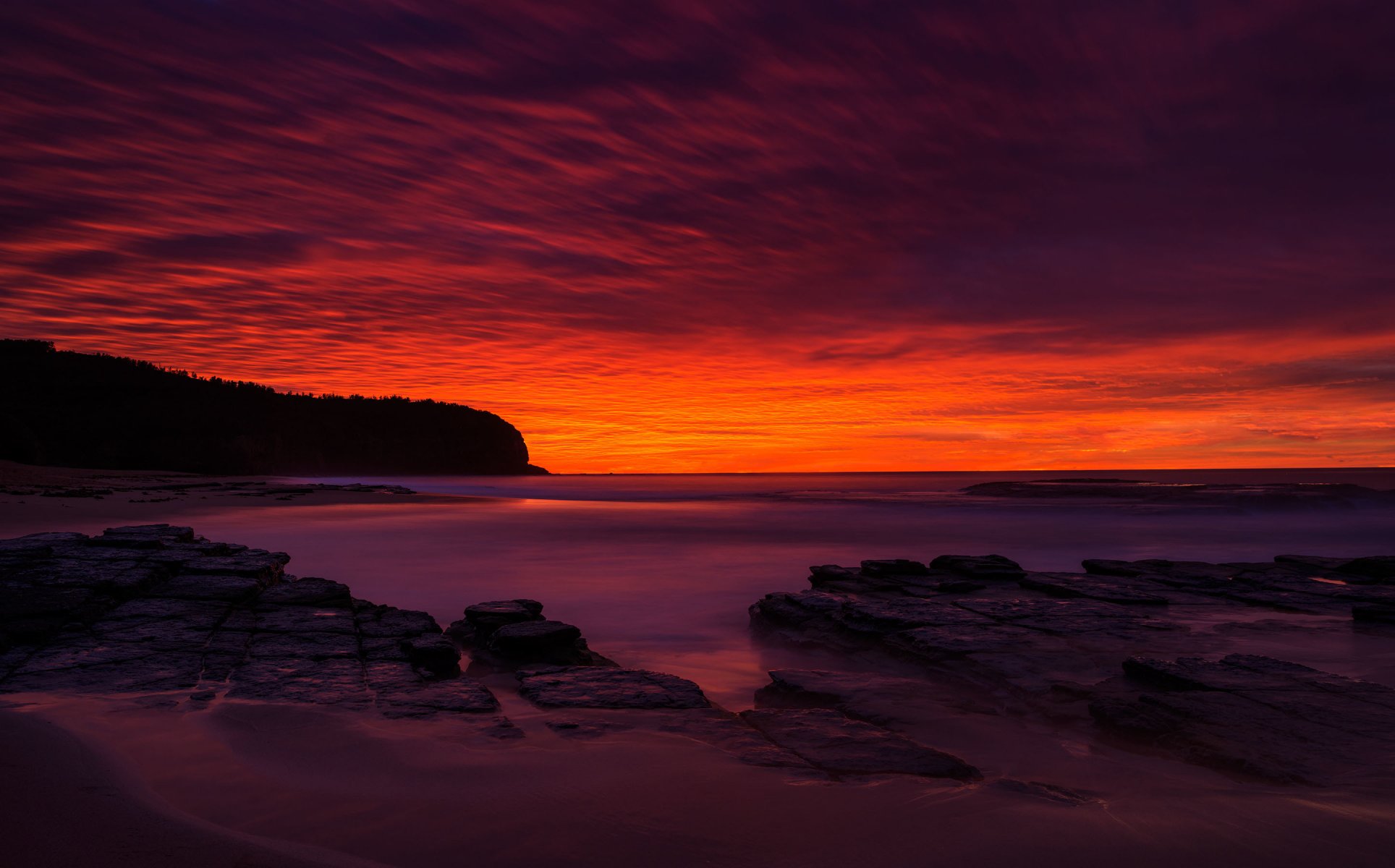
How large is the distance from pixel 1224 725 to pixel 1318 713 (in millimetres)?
893

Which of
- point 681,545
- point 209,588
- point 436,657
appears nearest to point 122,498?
point 681,545

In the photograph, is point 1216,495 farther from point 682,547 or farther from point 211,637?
point 211,637

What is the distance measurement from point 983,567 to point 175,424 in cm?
9616

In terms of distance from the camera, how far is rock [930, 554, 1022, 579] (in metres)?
12.0

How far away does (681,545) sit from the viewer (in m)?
22.0

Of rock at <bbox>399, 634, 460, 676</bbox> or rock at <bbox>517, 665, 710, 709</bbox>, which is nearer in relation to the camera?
rock at <bbox>517, 665, 710, 709</bbox>

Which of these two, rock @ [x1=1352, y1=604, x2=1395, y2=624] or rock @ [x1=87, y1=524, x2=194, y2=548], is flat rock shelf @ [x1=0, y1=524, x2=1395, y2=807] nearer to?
rock @ [x1=1352, y1=604, x2=1395, y2=624]

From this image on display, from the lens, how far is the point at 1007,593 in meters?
10.7

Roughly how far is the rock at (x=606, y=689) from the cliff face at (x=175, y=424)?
51.7m

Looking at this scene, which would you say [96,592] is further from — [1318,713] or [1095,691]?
[1318,713]

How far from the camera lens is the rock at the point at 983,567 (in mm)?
12008

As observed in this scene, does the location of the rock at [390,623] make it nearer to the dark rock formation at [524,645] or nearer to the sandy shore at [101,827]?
the dark rock formation at [524,645]

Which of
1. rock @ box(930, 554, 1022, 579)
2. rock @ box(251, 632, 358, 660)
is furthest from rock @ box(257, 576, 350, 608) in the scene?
rock @ box(930, 554, 1022, 579)

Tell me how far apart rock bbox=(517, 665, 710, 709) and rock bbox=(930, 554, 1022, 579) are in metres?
7.65
